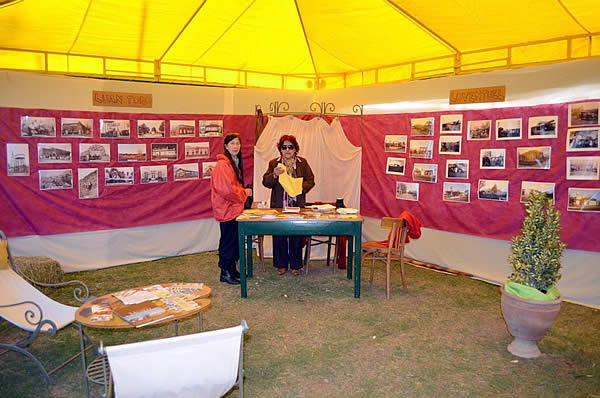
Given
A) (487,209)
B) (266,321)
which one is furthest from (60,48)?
(487,209)

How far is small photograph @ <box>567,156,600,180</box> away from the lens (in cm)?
494

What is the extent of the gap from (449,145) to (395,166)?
0.92 metres

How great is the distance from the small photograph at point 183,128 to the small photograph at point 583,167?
4.97 m

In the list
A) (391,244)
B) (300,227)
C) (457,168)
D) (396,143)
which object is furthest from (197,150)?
(457,168)

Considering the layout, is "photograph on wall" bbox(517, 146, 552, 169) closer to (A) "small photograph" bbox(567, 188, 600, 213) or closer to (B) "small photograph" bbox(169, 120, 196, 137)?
(A) "small photograph" bbox(567, 188, 600, 213)

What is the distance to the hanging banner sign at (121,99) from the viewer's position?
621 cm

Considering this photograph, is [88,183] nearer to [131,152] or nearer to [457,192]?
[131,152]

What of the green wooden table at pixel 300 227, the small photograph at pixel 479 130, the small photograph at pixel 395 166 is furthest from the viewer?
the small photograph at pixel 395 166

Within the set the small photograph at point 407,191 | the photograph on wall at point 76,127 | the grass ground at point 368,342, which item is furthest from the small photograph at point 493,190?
the photograph on wall at point 76,127

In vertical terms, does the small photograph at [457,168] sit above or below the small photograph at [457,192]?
above

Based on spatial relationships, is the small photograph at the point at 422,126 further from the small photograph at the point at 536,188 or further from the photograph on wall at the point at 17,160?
the photograph on wall at the point at 17,160

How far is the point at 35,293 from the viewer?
374 cm

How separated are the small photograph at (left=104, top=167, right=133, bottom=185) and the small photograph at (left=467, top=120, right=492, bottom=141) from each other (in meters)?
4.62

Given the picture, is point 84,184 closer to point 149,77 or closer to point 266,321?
point 149,77
